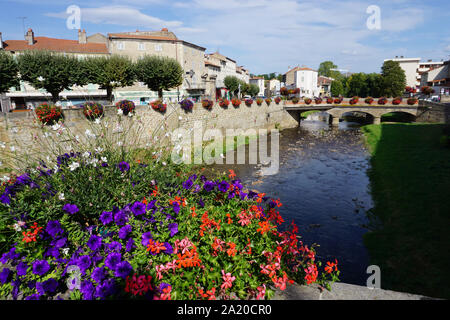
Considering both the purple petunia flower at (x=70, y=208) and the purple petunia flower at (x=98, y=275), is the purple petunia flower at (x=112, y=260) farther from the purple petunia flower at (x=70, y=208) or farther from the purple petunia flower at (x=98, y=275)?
the purple petunia flower at (x=70, y=208)

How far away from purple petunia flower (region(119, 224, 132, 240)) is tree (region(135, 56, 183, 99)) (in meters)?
25.6

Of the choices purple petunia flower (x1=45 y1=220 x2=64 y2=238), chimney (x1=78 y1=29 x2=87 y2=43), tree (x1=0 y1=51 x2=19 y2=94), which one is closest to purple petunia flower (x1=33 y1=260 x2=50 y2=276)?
purple petunia flower (x1=45 y1=220 x2=64 y2=238)

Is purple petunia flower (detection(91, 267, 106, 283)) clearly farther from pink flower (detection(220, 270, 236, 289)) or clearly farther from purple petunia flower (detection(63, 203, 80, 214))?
pink flower (detection(220, 270, 236, 289))

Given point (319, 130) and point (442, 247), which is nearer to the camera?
point (442, 247)

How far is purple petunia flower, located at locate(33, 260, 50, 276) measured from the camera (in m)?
3.08

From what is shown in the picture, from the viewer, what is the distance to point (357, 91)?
81562 millimetres

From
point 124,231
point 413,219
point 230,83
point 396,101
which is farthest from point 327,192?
point 230,83

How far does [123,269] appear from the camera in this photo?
10.0ft

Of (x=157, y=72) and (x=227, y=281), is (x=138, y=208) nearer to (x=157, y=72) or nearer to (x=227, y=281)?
(x=227, y=281)

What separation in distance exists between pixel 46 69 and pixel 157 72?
370 inches

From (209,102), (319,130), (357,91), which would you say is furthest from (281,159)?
(357,91)

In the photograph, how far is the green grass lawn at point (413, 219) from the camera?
26.2 ft

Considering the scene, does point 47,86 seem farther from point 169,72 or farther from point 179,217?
point 179,217

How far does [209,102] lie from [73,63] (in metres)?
12.3
